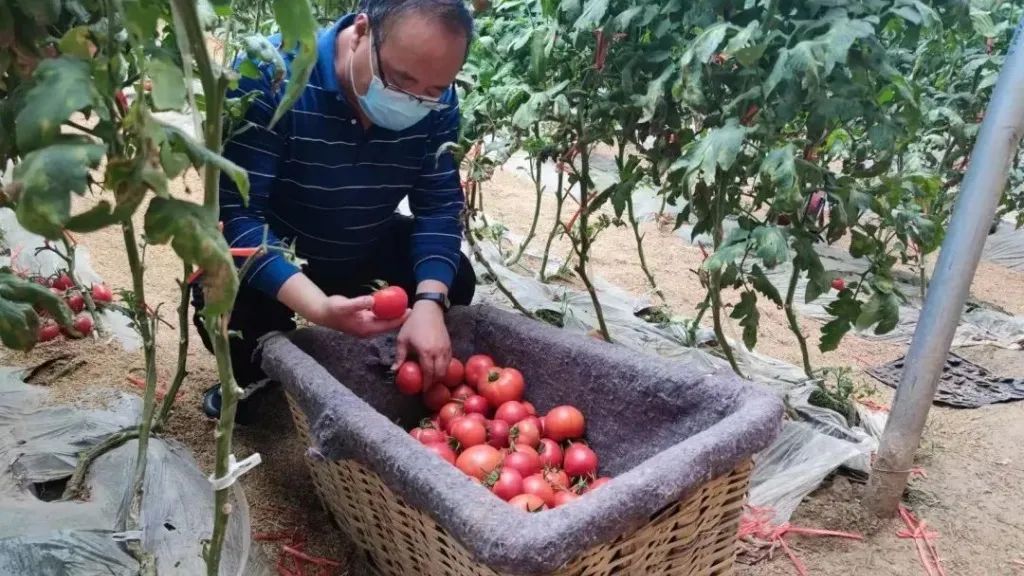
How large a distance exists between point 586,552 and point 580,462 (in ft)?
1.50

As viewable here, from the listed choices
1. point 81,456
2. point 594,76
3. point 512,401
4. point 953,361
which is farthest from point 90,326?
point 953,361

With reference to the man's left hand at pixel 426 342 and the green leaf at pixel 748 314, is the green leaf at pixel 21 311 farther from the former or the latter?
the green leaf at pixel 748 314

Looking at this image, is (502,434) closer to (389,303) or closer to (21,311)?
(389,303)

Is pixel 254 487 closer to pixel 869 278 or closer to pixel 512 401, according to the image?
pixel 512 401

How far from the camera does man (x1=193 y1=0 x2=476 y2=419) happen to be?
137 centimetres

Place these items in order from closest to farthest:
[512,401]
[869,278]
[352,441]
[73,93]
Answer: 1. [73,93]
2. [352,441]
3. [512,401]
4. [869,278]

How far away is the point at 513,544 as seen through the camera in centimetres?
91

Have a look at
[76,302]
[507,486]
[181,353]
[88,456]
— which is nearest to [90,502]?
[88,456]

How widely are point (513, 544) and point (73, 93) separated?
0.66m

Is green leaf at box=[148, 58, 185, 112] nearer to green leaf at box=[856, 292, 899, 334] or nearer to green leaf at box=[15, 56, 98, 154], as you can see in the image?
green leaf at box=[15, 56, 98, 154]

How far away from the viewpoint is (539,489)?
1291 millimetres

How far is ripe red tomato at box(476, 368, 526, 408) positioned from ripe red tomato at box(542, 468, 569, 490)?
0.65ft

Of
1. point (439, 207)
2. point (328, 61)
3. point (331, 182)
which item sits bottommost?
point (439, 207)

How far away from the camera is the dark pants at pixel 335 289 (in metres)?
1.68
